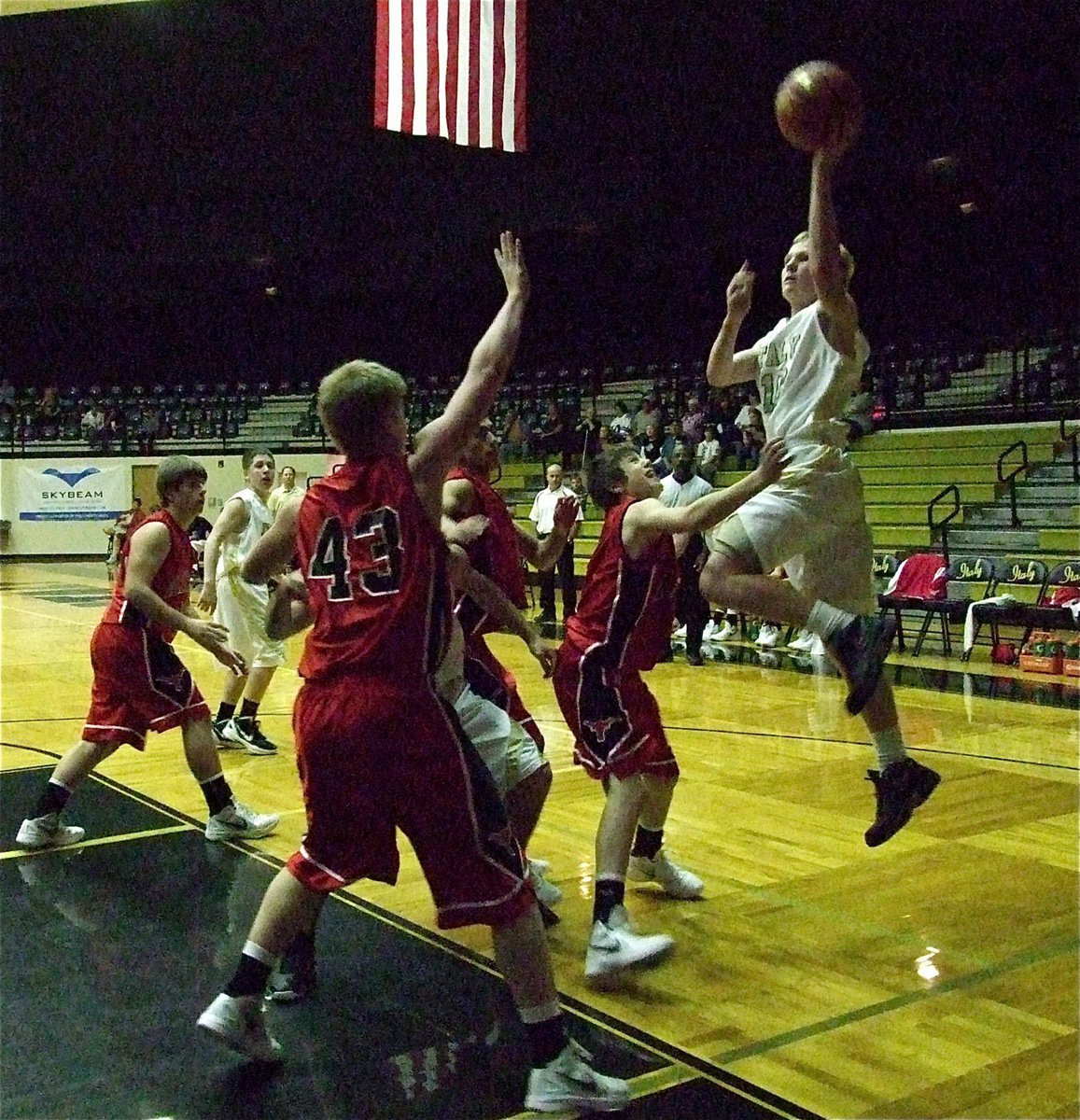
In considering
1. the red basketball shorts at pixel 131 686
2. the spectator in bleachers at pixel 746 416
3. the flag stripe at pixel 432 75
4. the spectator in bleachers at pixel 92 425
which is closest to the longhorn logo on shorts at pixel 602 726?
the red basketball shorts at pixel 131 686

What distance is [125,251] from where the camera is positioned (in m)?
22.6

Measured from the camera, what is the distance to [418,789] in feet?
8.56

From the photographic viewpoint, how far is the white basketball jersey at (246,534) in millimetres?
6781

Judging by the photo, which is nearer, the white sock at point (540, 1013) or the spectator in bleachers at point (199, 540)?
the white sock at point (540, 1013)

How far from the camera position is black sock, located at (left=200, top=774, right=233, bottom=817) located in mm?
4695

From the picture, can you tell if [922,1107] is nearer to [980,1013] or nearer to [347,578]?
[980,1013]

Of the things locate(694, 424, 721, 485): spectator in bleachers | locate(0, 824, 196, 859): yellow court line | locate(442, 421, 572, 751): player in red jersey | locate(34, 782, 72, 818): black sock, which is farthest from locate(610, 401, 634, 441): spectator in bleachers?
locate(442, 421, 572, 751): player in red jersey

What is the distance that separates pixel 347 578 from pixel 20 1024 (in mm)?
1464

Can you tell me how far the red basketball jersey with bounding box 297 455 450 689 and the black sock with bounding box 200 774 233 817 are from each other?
2.24 meters

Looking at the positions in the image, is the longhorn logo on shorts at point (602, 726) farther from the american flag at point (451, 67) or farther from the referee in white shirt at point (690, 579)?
the referee in white shirt at point (690, 579)

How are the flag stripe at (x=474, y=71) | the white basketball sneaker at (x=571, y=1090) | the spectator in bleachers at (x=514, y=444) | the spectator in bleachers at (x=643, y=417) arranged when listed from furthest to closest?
the spectator in bleachers at (x=514, y=444), the spectator in bleachers at (x=643, y=417), the flag stripe at (x=474, y=71), the white basketball sneaker at (x=571, y=1090)

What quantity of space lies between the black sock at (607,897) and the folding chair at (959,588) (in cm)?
672

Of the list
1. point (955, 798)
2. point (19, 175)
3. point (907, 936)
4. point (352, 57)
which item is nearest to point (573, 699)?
point (907, 936)

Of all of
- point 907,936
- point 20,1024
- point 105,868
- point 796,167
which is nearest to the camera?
point 20,1024
